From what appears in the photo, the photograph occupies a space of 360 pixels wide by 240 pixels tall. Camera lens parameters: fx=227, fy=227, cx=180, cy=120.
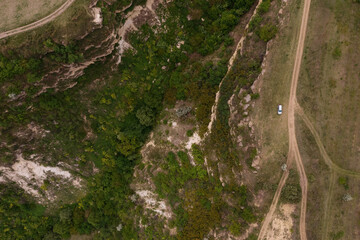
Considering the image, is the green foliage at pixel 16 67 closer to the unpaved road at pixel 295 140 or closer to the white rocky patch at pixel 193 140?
the white rocky patch at pixel 193 140

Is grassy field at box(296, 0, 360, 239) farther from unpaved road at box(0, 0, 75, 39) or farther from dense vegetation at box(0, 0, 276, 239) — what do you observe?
unpaved road at box(0, 0, 75, 39)

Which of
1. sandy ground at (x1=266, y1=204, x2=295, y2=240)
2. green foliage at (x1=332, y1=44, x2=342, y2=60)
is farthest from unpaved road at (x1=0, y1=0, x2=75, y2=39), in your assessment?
sandy ground at (x1=266, y1=204, x2=295, y2=240)

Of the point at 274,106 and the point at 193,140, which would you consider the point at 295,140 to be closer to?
the point at 274,106

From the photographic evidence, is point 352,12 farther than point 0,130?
No

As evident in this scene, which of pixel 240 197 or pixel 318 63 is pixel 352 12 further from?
pixel 240 197

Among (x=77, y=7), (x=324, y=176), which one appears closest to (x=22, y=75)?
(x=77, y=7)
